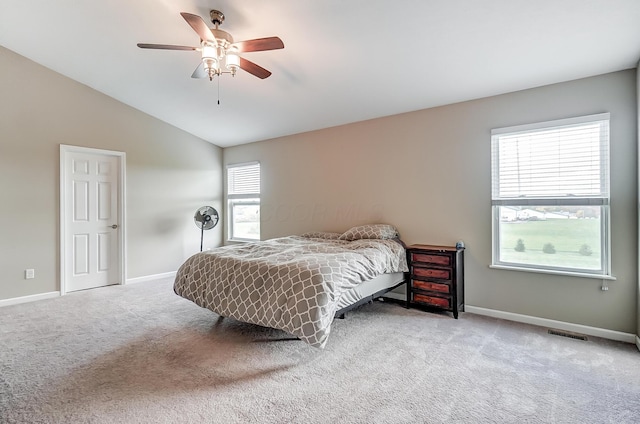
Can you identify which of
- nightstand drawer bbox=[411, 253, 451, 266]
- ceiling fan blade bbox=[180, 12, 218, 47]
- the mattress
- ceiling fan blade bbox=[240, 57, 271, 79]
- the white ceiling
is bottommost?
the mattress

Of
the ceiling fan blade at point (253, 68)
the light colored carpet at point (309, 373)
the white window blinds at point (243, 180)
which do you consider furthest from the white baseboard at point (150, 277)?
the ceiling fan blade at point (253, 68)

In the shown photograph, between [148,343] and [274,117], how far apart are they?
129 inches

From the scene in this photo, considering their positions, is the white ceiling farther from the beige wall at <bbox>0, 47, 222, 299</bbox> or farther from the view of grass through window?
the view of grass through window

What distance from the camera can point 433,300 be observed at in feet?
11.4

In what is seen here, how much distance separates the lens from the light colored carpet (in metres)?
1.79

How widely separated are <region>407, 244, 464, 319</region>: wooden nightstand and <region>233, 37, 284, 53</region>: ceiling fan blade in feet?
8.32

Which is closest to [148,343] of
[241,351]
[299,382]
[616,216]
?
[241,351]

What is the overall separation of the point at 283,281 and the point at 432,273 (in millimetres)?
1864

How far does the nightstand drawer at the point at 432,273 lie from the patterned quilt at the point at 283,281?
0.27 m

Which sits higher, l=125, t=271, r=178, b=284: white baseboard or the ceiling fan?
the ceiling fan

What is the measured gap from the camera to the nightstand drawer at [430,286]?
3391 mm

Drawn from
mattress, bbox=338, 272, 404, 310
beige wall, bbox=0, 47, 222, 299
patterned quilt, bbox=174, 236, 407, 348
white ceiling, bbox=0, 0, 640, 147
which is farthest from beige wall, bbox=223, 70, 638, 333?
beige wall, bbox=0, 47, 222, 299

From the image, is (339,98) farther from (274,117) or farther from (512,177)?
(512,177)

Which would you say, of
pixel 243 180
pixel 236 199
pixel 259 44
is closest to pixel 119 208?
pixel 236 199
